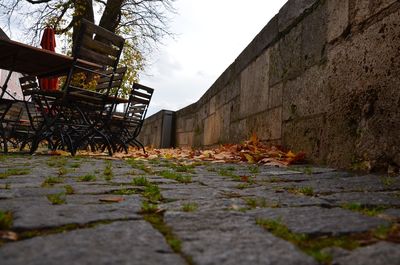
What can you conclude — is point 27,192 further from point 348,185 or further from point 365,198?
point 348,185

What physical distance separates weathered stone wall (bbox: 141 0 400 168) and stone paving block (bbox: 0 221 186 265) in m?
1.76

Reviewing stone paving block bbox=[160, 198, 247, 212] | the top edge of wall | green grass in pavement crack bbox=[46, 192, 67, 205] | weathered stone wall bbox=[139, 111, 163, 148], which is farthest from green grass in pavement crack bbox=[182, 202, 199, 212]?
weathered stone wall bbox=[139, 111, 163, 148]

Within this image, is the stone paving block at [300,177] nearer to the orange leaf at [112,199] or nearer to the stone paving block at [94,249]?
the orange leaf at [112,199]

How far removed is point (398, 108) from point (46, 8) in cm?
1453

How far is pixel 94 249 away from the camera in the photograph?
78 cm

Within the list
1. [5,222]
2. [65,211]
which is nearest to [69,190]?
[65,211]

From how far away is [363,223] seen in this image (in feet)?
3.40

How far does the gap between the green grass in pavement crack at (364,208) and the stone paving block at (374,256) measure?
0.36 metres

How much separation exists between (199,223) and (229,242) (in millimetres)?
194

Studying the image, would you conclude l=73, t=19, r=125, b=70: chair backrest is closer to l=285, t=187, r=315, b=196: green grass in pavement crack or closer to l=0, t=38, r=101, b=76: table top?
l=0, t=38, r=101, b=76: table top

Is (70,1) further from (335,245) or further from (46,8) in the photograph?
(335,245)

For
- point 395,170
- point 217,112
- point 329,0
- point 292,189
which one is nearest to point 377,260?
point 292,189

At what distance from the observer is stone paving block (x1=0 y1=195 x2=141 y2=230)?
1.01 metres

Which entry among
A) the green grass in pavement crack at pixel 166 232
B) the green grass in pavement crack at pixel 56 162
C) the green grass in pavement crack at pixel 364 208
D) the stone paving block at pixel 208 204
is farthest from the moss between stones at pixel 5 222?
the green grass in pavement crack at pixel 56 162
